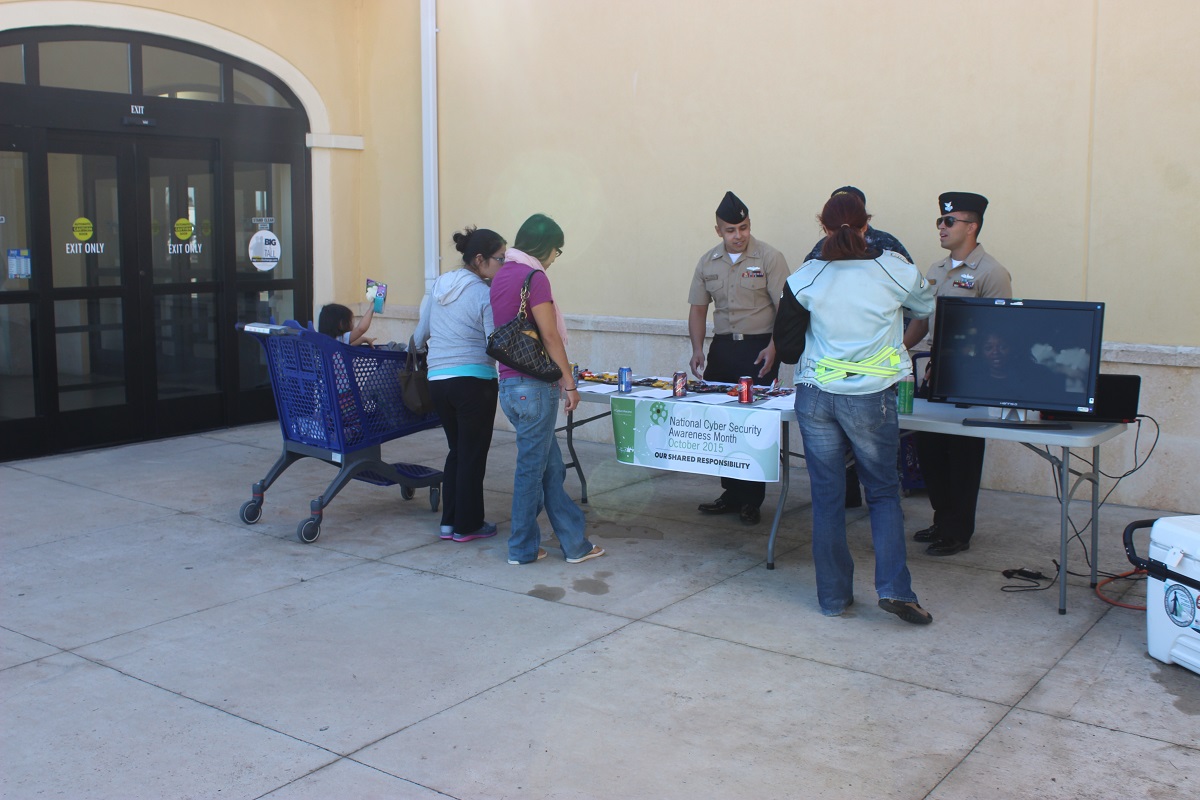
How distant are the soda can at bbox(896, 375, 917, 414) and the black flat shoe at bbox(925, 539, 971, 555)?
98 cm

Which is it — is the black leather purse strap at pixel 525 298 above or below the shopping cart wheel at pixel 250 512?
above

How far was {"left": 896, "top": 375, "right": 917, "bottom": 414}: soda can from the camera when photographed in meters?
5.27

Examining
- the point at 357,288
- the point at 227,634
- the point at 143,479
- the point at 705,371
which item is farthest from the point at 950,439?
the point at 357,288

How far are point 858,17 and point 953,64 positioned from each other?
2.46ft

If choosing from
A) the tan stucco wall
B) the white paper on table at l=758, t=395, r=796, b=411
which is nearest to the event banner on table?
the white paper on table at l=758, t=395, r=796, b=411

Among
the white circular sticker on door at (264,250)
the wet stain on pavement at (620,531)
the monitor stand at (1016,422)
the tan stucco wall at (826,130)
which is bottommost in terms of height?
the wet stain on pavement at (620,531)

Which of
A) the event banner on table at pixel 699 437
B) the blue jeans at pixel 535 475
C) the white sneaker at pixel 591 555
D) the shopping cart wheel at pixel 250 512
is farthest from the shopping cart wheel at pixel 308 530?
the event banner on table at pixel 699 437

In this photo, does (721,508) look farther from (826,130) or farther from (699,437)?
(826,130)

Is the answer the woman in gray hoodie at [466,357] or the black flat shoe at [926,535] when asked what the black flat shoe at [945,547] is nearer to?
the black flat shoe at [926,535]

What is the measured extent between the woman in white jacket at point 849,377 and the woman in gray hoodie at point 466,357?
167cm

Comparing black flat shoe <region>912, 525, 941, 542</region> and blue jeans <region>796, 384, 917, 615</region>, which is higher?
blue jeans <region>796, 384, 917, 615</region>

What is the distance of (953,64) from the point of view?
7203 mm

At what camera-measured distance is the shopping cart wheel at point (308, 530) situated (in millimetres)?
6152

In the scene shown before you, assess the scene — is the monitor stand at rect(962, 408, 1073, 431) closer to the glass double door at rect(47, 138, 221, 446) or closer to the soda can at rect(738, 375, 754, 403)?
the soda can at rect(738, 375, 754, 403)
